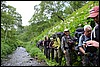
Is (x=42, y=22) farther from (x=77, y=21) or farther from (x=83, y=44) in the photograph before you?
(x=83, y=44)

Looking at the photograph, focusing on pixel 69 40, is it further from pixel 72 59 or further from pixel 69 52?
pixel 72 59

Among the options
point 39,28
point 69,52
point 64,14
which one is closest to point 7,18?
point 69,52

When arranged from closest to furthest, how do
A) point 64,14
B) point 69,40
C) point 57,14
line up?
point 69,40 < point 57,14 < point 64,14

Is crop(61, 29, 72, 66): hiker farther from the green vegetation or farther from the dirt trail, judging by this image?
the dirt trail

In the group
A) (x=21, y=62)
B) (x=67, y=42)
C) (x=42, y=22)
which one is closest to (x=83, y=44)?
(x=67, y=42)

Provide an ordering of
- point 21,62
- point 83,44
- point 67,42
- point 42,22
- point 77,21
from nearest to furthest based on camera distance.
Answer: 1. point 83,44
2. point 67,42
3. point 77,21
4. point 21,62
5. point 42,22

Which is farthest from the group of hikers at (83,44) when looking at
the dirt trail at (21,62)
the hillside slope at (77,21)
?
the dirt trail at (21,62)

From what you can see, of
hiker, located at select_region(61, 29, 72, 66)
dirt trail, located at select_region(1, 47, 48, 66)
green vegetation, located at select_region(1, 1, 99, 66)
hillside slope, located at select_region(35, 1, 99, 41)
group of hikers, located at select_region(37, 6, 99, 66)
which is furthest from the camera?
green vegetation, located at select_region(1, 1, 99, 66)

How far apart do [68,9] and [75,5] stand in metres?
3.68

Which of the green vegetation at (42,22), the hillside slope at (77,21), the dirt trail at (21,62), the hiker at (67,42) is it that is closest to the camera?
the hiker at (67,42)

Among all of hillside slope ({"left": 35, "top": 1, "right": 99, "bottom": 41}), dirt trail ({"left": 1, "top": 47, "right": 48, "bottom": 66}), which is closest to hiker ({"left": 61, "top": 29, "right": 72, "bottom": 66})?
hillside slope ({"left": 35, "top": 1, "right": 99, "bottom": 41})

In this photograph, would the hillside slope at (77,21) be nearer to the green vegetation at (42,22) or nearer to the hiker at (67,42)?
the green vegetation at (42,22)

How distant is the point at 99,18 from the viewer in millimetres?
3564

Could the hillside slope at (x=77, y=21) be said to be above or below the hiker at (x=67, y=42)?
above
